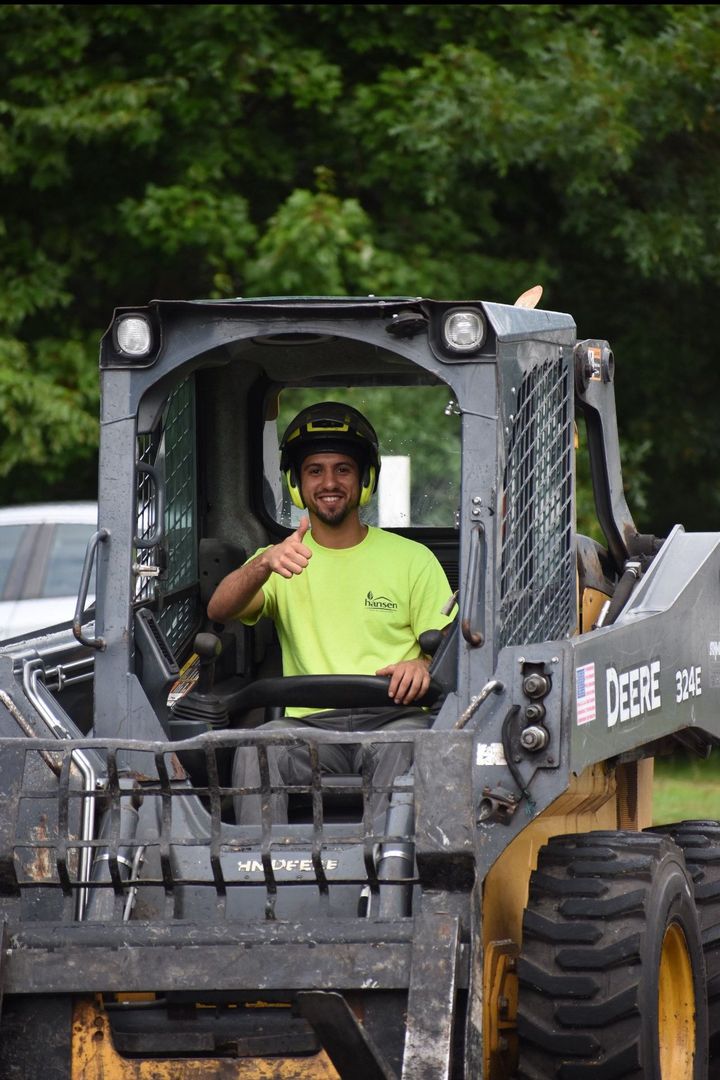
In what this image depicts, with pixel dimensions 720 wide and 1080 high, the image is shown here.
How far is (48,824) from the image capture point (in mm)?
5938

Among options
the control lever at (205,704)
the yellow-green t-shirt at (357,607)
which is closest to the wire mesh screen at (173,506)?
the control lever at (205,704)

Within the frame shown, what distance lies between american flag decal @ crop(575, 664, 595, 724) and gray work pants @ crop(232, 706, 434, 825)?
550 mm

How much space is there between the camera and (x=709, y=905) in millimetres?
6855

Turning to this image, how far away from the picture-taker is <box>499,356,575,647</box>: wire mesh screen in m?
6.19

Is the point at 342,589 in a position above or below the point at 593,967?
above

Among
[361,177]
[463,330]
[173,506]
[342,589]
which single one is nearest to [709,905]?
[342,589]

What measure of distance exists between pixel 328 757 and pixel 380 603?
0.59m

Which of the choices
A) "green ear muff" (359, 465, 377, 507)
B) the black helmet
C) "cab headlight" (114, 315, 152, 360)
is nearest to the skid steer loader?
"cab headlight" (114, 315, 152, 360)

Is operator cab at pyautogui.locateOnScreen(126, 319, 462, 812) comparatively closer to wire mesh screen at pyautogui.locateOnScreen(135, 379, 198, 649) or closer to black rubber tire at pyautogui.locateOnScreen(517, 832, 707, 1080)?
wire mesh screen at pyautogui.locateOnScreen(135, 379, 198, 649)

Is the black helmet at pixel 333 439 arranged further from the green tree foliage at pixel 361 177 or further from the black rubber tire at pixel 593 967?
the green tree foliage at pixel 361 177

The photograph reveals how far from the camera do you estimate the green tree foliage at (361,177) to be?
51.3 ft

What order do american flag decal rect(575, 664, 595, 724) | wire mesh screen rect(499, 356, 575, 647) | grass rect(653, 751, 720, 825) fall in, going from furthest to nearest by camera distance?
1. grass rect(653, 751, 720, 825)
2. wire mesh screen rect(499, 356, 575, 647)
3. american flag decal rect(575, 664, 595, 724)

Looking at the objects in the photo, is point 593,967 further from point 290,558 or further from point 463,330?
point 463,330

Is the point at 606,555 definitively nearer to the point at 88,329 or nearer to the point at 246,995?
the point at 246,995
